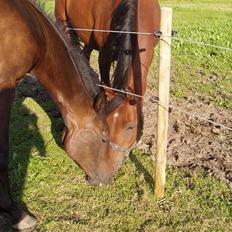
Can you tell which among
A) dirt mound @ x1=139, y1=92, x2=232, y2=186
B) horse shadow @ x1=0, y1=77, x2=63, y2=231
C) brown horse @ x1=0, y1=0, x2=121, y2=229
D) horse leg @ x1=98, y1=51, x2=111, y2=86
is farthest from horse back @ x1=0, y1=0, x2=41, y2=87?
horse leg @ x1=98, y1=51, x2=111, y2=86

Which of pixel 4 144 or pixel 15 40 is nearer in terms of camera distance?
pixel 15 40

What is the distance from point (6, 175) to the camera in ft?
10.6

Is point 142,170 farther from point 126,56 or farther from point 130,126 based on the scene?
point 126,56

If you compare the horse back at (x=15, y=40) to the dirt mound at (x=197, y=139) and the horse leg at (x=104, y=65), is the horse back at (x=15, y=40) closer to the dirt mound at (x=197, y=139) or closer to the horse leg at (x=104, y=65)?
the dirt mound at (x=197, y=139)

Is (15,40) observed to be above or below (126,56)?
above

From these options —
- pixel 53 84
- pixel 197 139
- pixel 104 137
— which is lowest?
pixel 197 139

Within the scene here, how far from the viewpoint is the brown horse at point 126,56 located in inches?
146

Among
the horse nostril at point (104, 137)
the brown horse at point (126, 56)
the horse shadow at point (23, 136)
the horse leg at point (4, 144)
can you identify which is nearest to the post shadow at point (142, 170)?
the brown horse at point (126, 56)

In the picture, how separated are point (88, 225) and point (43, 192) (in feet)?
2.26

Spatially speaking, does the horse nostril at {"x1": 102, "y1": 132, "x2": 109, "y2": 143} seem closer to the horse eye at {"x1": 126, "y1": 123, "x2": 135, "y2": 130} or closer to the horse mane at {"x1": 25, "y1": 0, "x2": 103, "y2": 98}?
the horse mane at {"x1": 25, "y1": 0, "x2": 103, "y2": 98}

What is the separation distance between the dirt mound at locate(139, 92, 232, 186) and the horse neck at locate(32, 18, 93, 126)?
3.28 ft

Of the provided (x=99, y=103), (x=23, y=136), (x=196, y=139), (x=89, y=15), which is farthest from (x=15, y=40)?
(x=196, y=139)

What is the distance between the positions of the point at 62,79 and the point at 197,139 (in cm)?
206

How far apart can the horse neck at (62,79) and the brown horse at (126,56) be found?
521 mm
